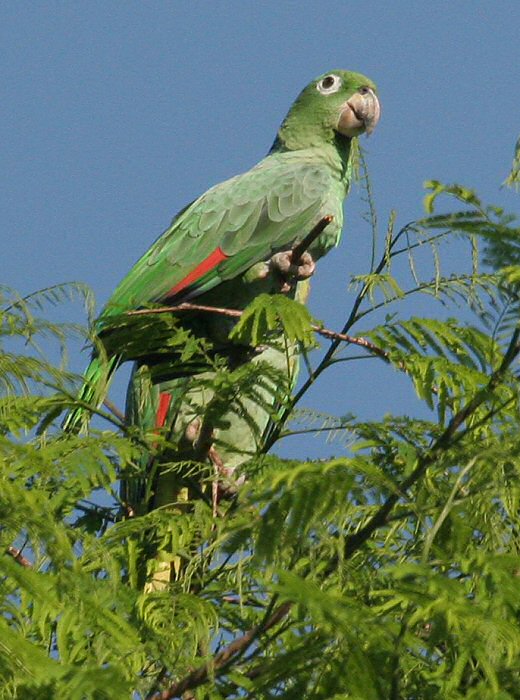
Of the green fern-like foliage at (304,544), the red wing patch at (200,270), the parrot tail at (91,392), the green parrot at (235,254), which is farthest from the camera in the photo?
the red wing patch at (200,270)

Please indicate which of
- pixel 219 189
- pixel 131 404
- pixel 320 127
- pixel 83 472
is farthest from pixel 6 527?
pixel 320 127

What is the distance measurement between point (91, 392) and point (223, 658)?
131 centimetres

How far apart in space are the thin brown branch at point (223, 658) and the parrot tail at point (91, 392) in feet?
2.56

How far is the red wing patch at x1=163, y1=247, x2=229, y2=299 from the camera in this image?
5.54 m

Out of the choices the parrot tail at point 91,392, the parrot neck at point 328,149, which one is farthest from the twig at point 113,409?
the parrot neck at point 328,149

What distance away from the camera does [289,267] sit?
543 centimetres

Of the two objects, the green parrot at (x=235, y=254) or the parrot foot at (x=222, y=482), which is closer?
the parrot foot at (x=222, y=482)

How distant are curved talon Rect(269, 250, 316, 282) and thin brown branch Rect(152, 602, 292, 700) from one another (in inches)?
83.4

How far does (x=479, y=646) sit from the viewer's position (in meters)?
2.51

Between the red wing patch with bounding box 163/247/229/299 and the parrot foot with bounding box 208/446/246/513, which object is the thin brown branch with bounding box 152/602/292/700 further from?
the red wing patch with bounding box 163/247/229/299

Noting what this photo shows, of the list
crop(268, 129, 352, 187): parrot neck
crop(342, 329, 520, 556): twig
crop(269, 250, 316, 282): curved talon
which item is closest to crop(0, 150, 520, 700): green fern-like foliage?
crop(342, 329, 520, 556): twig

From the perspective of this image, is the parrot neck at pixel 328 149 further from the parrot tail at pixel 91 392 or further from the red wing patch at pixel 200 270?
the parrot tail at pixel 91 392

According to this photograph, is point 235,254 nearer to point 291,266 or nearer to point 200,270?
point 200,270

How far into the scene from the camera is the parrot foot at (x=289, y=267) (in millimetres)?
5358
